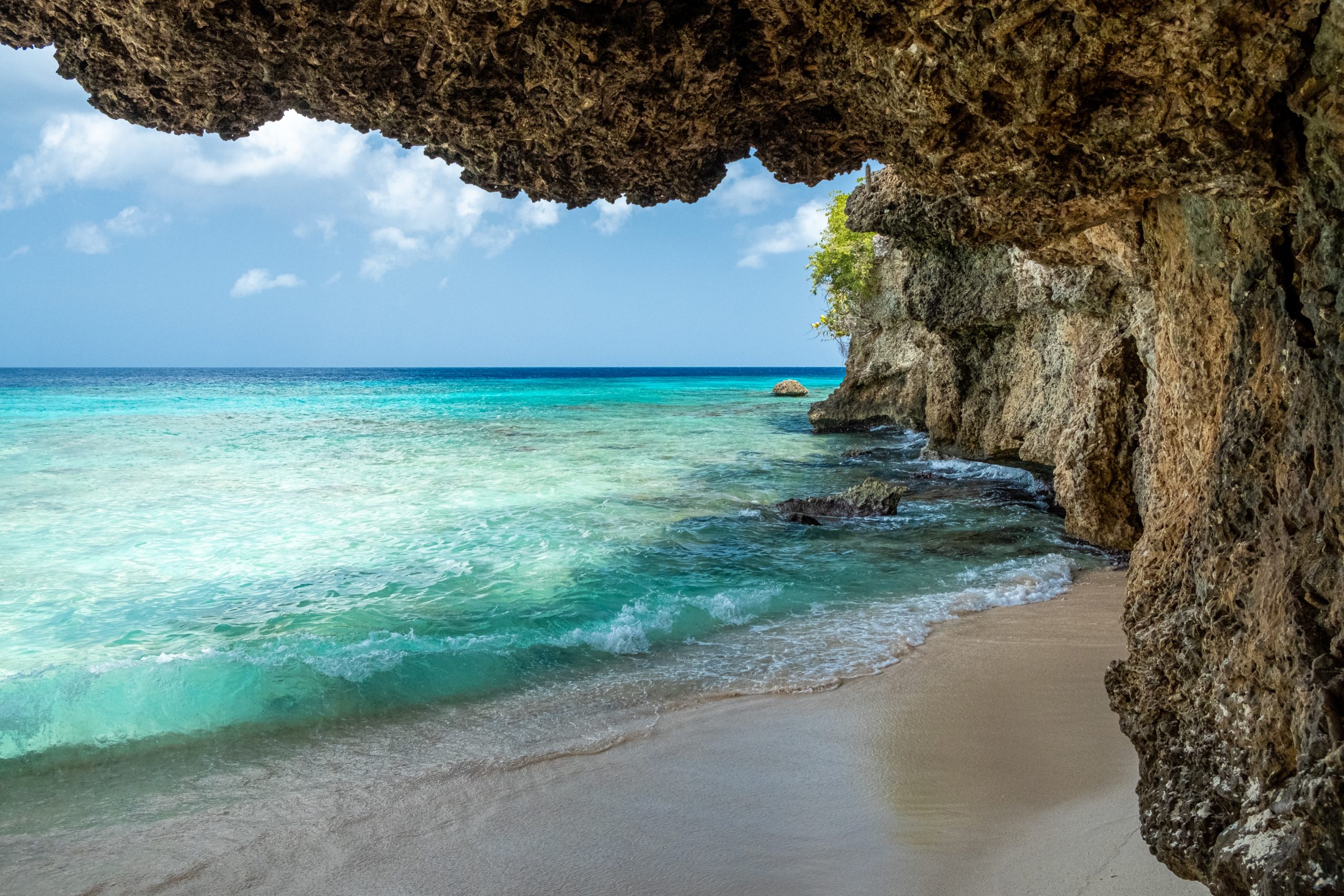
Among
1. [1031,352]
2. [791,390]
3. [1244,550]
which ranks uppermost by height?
[1031,352]

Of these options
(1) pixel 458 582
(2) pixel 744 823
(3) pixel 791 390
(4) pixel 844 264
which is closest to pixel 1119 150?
(2) pixel 744 823

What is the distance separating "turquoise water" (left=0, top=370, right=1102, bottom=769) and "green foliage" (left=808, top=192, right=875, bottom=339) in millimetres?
5140

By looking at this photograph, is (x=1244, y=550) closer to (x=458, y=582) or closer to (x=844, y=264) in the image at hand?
(x=458, y=582)

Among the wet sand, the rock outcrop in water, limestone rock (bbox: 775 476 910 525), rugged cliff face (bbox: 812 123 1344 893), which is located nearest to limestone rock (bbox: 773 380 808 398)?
limestone rock (bbox: 775 476 910 525)

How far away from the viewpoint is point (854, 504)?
37.1 ft

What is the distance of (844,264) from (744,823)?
64.4 feet

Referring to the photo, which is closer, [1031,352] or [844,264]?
[1031,352]

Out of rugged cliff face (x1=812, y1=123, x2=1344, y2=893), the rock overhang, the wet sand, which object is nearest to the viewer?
rugged cliff face (x1=812, y1=123, x2=1344, y2=893)

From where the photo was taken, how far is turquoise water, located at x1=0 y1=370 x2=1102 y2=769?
17.7ft

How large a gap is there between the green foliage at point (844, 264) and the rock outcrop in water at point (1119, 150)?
15.0 metres

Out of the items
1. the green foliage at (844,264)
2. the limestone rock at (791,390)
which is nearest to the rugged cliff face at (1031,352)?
the green foliage at (844,264)

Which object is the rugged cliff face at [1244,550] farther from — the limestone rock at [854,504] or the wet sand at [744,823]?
the limestone rock at [854,504]

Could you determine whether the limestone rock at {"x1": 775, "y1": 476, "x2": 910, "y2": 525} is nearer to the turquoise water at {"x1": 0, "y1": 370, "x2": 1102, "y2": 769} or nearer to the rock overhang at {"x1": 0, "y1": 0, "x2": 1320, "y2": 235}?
the turquoise water at {"x1": 0, "y1": 370, "x2": 1102, "y2": 769}

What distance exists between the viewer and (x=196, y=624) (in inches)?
273
